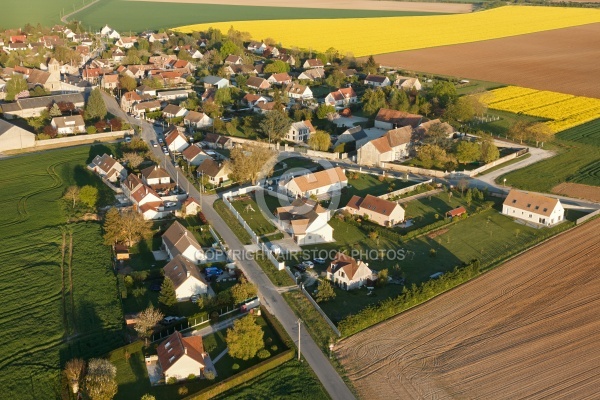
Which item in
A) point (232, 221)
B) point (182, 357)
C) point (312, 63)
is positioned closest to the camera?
point (182, 357)

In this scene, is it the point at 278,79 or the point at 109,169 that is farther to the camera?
the point at 278,79

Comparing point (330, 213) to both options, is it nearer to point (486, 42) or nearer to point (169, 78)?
point (169, 78)

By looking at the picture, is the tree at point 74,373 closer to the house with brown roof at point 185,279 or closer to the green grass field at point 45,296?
the green grass field at point 45,296

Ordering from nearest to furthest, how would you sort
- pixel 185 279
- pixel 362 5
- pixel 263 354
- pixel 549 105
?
pixel 263 354, pixel 185 279, pixel 549 105, pixel 362 5

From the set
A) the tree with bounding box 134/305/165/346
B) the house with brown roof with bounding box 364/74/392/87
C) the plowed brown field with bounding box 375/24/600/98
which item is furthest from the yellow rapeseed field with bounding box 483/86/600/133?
the tree with bounding box 134/305/165/346

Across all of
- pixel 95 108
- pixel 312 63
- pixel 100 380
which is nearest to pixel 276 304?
pixel 100 380

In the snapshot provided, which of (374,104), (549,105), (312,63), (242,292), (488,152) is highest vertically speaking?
(242,292)

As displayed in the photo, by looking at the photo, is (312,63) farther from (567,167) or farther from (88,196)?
(88,196)

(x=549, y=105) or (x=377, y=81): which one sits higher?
(x=549, y=105)
